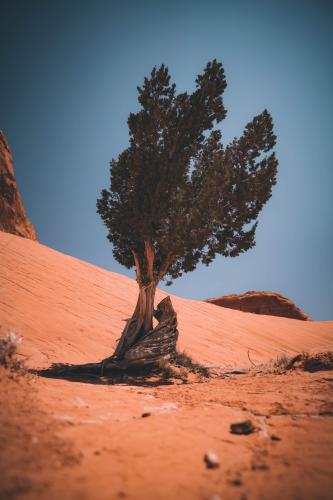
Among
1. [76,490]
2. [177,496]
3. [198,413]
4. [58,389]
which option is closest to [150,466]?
[177,496]

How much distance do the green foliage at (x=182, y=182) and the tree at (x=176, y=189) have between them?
2 cm

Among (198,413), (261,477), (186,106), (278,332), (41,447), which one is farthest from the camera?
(278,332)

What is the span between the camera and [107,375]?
5555 millimetres

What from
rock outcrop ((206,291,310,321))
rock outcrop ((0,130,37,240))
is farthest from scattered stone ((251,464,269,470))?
rock outcrop ((206,291,310,321))

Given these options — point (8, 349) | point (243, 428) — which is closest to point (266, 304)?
point (243, 428)

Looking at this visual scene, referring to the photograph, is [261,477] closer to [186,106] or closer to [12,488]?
[12,488]

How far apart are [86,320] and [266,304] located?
33846 mm

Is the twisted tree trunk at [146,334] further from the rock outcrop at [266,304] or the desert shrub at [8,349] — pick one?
the rock outcrop at [266,304]

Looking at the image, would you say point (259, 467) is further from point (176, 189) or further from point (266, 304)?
point (266, 304)

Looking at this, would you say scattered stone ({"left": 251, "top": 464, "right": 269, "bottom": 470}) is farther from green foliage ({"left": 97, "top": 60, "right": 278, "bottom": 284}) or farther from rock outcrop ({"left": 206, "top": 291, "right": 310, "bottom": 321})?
rock outcrop ({"left": 206, "top": 291, "right": 310, "bottom": 321})

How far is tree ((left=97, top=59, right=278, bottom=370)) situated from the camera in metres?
6.12

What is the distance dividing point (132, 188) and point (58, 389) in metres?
4.95

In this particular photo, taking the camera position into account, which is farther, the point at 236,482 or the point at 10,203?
the point at 10,203

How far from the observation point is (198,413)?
2.73 m
